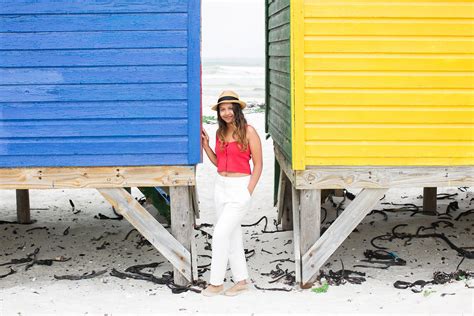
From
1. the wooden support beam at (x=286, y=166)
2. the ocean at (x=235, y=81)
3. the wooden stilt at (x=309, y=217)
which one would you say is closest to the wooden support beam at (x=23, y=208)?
the wooden support beam at (x=286, y=166)

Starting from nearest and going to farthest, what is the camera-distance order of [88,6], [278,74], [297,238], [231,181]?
[88,6] → [231,181] → [297,238] → [278,74]

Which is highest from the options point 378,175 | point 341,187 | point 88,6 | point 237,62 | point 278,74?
point 88,6

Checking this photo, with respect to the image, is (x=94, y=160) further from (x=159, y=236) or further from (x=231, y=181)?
(x=231, y=181)

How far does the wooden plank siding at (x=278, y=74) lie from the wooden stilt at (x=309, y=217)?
444 mm

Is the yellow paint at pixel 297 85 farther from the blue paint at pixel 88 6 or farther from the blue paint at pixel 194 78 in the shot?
the blue paint at pixel 88 6

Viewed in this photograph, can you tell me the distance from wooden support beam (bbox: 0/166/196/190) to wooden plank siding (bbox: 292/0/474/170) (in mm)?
1062

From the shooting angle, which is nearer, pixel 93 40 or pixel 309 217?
pixel 93 40

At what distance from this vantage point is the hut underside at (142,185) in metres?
6.23

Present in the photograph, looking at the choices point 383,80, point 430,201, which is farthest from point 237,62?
point 383,80

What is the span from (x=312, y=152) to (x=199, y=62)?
125cm

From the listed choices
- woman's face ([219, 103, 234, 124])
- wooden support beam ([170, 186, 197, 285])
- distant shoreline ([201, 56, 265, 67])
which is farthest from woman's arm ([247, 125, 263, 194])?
distant shoreline ([201, 56, 265, 67])

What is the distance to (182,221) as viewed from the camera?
645cm

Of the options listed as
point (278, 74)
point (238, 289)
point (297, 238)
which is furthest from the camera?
point (278, 74)

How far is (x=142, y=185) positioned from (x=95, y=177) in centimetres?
42
